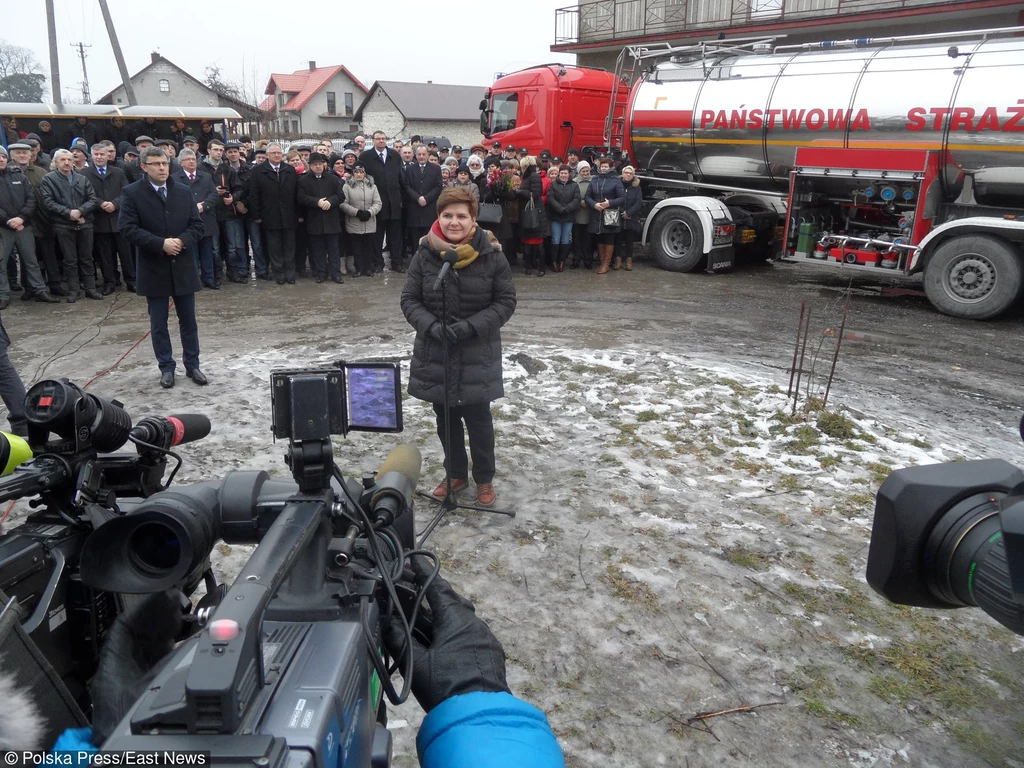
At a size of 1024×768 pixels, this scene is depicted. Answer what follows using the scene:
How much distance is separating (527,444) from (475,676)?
3.98 metres

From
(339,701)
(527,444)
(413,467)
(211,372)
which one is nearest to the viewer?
(339,701)

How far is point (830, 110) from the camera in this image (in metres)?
10.5

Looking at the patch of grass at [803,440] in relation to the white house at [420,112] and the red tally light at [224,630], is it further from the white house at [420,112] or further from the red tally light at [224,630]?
the white house at [420,112]

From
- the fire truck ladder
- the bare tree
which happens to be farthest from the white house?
the fire truck ladder

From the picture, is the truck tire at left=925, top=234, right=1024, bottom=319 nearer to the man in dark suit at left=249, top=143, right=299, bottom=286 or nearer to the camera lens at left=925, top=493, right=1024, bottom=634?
the man in dark suit at left=249, top=143, right=299, bottom=286

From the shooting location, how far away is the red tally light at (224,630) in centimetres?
88

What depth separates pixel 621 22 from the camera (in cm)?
2336

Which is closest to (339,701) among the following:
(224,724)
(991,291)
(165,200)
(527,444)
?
(224,724)

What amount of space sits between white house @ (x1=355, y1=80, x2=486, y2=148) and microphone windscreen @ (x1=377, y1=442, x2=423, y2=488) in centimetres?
5437

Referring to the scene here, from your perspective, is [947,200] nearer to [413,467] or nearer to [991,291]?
[991,291]

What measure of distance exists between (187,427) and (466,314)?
2345 millimetres

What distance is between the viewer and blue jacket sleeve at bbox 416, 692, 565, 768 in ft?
3.94

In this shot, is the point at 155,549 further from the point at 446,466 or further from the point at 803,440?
the point at 803,440

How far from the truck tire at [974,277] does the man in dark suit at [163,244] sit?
881cm
